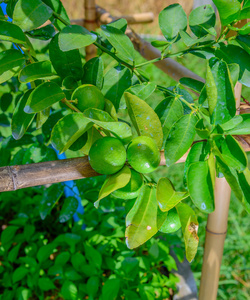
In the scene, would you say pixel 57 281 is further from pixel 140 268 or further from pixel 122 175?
pixel 122 175

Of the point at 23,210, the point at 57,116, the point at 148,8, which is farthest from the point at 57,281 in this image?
the point at 148,8

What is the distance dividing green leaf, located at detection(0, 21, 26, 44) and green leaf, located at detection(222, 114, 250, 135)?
0.30 meters

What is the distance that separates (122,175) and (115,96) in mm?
174

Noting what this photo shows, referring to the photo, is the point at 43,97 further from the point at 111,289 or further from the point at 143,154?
the point at 111,289

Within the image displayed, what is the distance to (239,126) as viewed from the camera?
1.42 feet

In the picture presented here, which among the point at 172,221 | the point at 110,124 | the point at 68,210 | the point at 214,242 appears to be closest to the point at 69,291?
the point at 68,210

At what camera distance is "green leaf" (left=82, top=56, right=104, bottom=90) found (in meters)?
0.52

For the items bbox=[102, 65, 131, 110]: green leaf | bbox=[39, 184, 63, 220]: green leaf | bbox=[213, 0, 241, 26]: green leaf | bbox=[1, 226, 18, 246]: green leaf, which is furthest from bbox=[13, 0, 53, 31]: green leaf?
bbox=[1, 226, 18, 246]: green leaf

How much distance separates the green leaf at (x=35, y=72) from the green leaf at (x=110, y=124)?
102 mm

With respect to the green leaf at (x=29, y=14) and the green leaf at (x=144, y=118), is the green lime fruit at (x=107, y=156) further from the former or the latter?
the green leaf at (x=29, y=14)

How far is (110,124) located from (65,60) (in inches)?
7.2

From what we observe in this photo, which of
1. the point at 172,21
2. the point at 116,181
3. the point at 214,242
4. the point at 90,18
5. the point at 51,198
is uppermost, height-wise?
the point at 172,21

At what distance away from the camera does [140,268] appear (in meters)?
1.07

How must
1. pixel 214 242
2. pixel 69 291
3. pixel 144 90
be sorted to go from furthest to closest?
pixel 69 291 < pixel 214 242 < pixel 144 90
